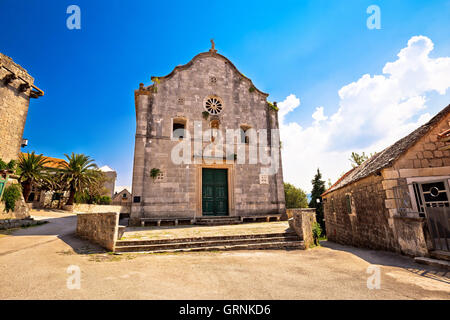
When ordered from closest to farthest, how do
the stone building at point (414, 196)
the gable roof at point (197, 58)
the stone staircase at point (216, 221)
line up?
the stone building at point (414, 196) < the stone staircase at point (216, 221) < the gable roof at point (197, 58)

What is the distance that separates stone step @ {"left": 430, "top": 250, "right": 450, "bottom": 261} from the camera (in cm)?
506

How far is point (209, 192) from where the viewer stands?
1319 centimetres

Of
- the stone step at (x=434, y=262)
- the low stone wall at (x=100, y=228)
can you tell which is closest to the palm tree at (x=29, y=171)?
the low stone wall at (x=100, y=228)

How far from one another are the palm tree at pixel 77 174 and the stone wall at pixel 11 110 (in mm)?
11138

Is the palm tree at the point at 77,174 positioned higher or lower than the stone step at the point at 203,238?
higher

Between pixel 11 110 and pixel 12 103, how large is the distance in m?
0.51

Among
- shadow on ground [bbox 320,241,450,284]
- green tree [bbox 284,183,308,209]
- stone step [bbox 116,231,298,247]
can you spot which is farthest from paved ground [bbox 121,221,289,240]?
green tree [bbox 284,183,308,209]

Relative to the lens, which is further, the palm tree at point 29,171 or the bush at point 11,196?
the palm tree at point 29,171

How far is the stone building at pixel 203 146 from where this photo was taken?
1220 centimetres

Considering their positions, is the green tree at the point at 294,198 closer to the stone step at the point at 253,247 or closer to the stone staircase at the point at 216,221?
the stone staircase at the point at 216,221

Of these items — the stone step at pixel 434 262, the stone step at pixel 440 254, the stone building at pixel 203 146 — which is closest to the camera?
the stone step at pixel 434 262

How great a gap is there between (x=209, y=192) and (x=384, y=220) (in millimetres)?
8908

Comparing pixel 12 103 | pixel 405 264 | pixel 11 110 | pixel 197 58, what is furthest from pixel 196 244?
pixel 12 103
